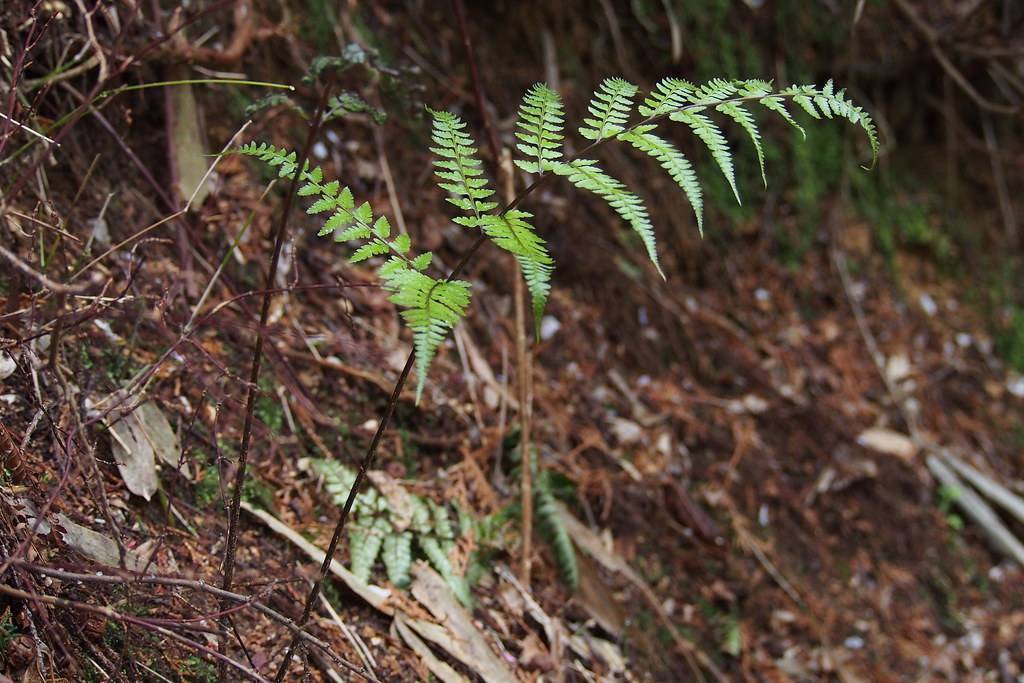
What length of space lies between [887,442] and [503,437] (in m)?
2.43

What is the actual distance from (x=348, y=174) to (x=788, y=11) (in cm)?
308

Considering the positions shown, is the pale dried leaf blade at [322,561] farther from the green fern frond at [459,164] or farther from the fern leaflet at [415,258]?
the green fern frond at [459,164]

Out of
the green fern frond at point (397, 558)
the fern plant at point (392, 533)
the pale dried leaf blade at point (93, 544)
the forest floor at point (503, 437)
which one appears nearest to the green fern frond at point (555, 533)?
the forest floor at point (503, 437)

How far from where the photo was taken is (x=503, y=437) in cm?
315

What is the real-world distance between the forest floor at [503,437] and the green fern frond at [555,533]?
5cm

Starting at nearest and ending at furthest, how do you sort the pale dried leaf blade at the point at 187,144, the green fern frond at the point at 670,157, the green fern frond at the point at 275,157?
the green fern frond at the point at 670,157
the green fern frond at the point at 275,157
the pale dried leaf blade at the point at 187,144

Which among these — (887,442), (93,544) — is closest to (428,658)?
(93,544)

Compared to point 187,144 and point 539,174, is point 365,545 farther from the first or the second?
point 187,144

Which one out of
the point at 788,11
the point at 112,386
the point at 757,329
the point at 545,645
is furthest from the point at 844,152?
the point at 112,386

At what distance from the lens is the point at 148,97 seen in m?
2.88

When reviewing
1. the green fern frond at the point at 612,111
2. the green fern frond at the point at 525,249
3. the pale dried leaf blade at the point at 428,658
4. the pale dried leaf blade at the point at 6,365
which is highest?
the green fern frond at the point at 612,111

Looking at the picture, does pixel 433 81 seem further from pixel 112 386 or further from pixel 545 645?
pixel 545 645

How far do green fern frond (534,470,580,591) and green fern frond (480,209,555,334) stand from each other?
151 cm

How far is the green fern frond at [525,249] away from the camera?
156 cm
